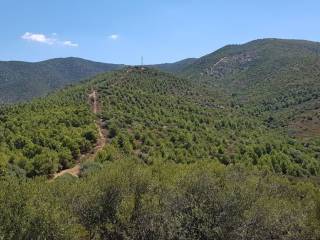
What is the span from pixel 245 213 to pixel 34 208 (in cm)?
1632

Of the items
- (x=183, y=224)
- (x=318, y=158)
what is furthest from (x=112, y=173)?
(x=318, y=158)

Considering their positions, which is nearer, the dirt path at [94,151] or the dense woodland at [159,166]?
the dense woodland at [159,166]

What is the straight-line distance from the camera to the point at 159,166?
2197 inches

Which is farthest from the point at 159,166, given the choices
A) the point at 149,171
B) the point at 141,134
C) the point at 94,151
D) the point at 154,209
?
the point at 141,134

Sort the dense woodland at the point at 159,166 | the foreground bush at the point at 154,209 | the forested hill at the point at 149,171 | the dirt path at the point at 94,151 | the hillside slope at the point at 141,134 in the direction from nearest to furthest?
the foreground bush at the point at 154,209, the forested hill at the point at 149,171, the dense woodland at the point at 159,166, the dirt path at the point at 94,151, the hillside slope at the point at 141,134

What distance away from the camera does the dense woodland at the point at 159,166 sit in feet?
123

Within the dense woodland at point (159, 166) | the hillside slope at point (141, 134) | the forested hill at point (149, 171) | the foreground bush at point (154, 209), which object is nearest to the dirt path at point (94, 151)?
the forested hill at point (149, 171)

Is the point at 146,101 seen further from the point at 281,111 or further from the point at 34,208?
the point at 34,208

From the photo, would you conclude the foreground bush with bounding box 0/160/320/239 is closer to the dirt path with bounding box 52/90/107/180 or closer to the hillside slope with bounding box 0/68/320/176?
the hillside slope with bounding box 0/68/320/176

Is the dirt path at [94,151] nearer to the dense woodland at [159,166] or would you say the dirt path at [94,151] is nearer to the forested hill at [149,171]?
the forested hill at [149,171]

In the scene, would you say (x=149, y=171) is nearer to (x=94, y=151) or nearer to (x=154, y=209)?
(x=154, y=209)

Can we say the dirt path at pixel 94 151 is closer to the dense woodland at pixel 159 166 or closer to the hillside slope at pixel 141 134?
the dense woodland at pixel 159 166

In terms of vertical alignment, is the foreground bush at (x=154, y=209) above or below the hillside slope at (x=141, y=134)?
above

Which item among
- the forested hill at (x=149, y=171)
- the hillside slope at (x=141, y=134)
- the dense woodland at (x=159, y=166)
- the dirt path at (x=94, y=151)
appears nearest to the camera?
the forested hill at (x=149, y=171)
